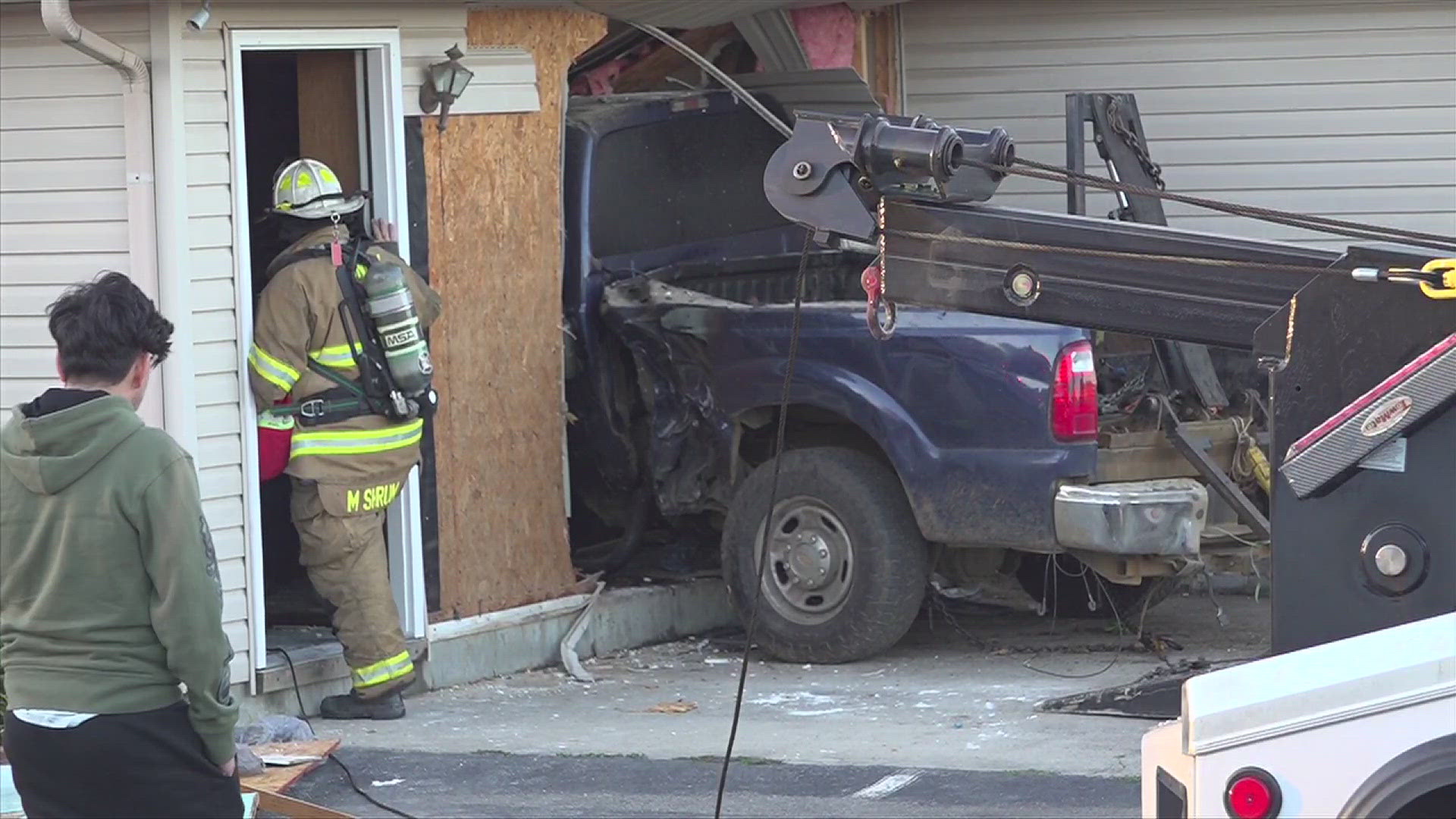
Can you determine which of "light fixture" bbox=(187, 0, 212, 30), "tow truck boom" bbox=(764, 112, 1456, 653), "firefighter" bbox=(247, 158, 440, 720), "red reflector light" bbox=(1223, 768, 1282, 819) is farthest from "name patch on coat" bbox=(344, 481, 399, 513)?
"red reflector light" bbox=(1223, 768, 1282, 819)

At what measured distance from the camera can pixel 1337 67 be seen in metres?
10.9

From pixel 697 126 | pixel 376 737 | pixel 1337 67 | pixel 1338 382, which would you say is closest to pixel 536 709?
pixel 376 737

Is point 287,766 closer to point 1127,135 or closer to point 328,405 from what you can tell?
point 328,405

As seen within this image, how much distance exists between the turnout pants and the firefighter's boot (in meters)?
0.04

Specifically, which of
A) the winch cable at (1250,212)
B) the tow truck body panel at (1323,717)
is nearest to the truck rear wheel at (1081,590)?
the winch cable at (1250,212)

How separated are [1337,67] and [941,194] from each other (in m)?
6.90

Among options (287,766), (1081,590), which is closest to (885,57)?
(1081,590)

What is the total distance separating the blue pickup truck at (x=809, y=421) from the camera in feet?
26.8

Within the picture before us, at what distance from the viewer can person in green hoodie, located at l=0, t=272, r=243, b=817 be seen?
4.44 meters

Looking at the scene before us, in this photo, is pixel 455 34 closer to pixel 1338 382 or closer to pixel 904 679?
pixel 904 679

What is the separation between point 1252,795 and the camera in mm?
3709

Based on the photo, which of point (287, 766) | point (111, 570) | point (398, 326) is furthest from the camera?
point (398, 326)

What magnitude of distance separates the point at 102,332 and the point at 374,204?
395 cm

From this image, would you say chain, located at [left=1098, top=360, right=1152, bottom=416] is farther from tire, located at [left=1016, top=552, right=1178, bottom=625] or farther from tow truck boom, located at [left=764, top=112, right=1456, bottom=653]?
tow truck boom, located at [left=764, top=112, right=1456, bottom=653]
